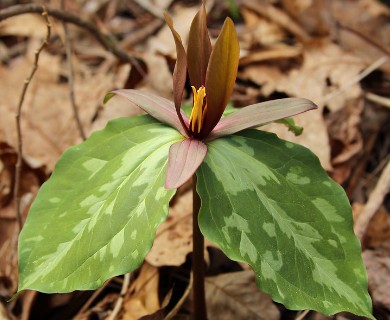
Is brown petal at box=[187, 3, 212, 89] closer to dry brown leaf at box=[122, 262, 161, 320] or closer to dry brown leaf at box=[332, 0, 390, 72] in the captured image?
dry brown leaf at box=[122, 262, 161, 320]

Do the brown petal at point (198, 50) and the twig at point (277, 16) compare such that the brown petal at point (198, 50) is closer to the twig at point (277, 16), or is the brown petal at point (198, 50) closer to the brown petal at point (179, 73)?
the brown petal at point (179, 73)

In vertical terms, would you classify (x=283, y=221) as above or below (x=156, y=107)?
below

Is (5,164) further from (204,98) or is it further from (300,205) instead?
(300,205)

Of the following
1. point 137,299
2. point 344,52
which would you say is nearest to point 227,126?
point 137,299

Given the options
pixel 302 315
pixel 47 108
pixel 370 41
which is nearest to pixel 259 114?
pixel 302 315

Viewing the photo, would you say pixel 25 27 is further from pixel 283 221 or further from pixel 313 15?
pixel 283 221
